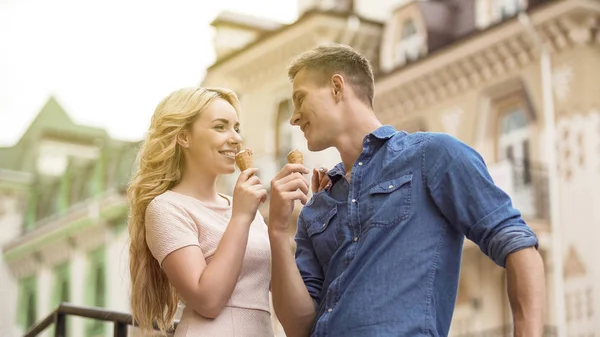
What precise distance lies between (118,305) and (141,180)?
16.8 meters

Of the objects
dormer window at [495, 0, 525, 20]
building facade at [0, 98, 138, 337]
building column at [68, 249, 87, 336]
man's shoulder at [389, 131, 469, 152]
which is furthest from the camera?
building column at [68, 249, 87, 336]

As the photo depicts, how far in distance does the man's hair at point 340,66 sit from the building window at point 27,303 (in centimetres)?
1965

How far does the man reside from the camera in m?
2.48

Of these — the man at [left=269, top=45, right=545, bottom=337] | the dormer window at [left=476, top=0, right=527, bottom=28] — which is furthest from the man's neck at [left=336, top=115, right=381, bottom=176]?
the dormer window at [left=476, top=0, right=527, bottom=28]

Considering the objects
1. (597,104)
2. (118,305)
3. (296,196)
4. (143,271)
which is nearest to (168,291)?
(143,271)

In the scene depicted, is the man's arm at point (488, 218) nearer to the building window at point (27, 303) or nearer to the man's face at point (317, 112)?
the man's face at point (317, 112)

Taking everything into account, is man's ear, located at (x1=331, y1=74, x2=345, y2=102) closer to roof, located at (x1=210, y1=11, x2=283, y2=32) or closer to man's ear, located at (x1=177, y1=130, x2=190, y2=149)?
man's ear, located at (x1=177, y1=130, x2=190, y2=149)

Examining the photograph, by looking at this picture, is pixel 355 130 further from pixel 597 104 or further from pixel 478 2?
pixel 478 2

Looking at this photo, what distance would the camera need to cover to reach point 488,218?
8.14 ft

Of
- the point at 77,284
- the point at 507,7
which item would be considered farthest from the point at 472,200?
the point at 77,284

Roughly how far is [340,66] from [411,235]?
542mm

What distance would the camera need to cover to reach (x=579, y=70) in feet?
40.2

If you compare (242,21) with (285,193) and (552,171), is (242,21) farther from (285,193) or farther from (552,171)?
(285,193)

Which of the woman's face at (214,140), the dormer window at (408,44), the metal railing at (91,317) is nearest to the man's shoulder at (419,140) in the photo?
the woman's face at (214,140)
